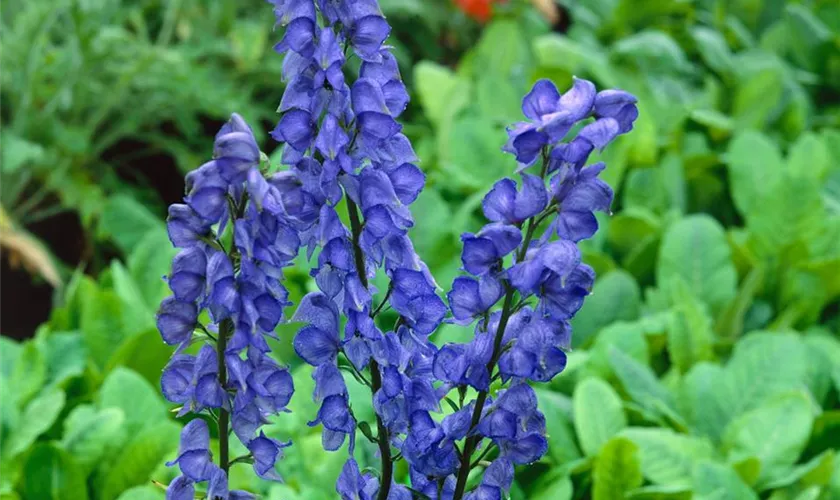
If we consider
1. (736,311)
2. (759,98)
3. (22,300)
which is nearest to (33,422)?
(736,311)

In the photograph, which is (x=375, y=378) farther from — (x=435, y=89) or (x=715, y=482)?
(x=435, y=89)

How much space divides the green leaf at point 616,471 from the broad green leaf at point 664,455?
0.26ft

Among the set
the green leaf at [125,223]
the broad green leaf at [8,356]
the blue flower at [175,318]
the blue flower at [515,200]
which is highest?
the blue flower at [515,200]

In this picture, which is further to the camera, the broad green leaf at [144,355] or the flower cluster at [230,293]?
the broad green leaf at [144,355]

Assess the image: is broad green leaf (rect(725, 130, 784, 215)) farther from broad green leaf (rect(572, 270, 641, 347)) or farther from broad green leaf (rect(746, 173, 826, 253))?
broad green leaf (rect(572, 270, 641, 347))

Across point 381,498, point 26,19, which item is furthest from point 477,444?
point 26,19

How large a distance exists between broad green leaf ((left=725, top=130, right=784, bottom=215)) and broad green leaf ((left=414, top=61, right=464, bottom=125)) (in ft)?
3.22

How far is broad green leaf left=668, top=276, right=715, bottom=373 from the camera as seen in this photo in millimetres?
2330

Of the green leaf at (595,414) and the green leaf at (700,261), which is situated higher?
the green leaf at (595,414)

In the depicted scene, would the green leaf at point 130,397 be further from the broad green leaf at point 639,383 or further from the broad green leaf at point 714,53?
the broad green leaf at point 714,53

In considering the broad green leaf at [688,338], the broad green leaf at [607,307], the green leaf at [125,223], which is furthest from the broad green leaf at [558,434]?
the green leaf at [125,223]

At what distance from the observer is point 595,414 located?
6.52ft

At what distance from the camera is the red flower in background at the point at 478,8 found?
4.84 meters

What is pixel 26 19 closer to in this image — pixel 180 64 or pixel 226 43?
pixel 180 64
